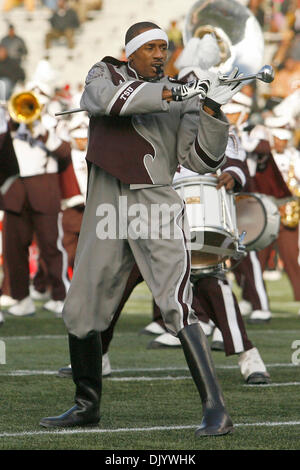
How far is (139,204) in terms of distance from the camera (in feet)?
17.5

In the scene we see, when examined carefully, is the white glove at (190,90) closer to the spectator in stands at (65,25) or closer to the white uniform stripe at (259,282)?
the white uniform stripe at (259,282)

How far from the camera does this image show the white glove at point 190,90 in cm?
507

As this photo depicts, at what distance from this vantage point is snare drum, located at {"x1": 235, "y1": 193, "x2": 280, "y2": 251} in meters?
8.09

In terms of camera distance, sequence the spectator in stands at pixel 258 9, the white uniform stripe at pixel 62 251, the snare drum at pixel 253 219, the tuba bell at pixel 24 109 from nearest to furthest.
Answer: the snare drum at pixel 253 219 < the tuba bell at pixel 24 109 < the white uniform stripe at pixel 62 251 < the spectator in stands at pixel 258 9

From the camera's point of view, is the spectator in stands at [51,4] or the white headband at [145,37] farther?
the spectator in stands at [51,4]

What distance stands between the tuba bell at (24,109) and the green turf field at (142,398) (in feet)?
7.53

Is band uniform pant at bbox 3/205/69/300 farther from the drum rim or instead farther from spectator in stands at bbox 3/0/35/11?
spectator in stands at bbox 3/0/35/11

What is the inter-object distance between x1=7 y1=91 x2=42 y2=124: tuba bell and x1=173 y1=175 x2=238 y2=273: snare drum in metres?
4.48

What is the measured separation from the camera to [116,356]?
820 centimetres

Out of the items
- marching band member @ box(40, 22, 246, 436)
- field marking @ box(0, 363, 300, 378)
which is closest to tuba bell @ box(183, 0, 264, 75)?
field marking @ box(0, 363, 300, 378)

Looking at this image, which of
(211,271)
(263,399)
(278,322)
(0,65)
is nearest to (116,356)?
(211,271)

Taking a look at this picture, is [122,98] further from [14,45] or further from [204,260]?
[14,45]

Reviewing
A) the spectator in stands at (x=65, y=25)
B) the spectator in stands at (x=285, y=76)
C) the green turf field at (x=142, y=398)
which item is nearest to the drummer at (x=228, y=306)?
the green turf field at (x=142, y=398)
